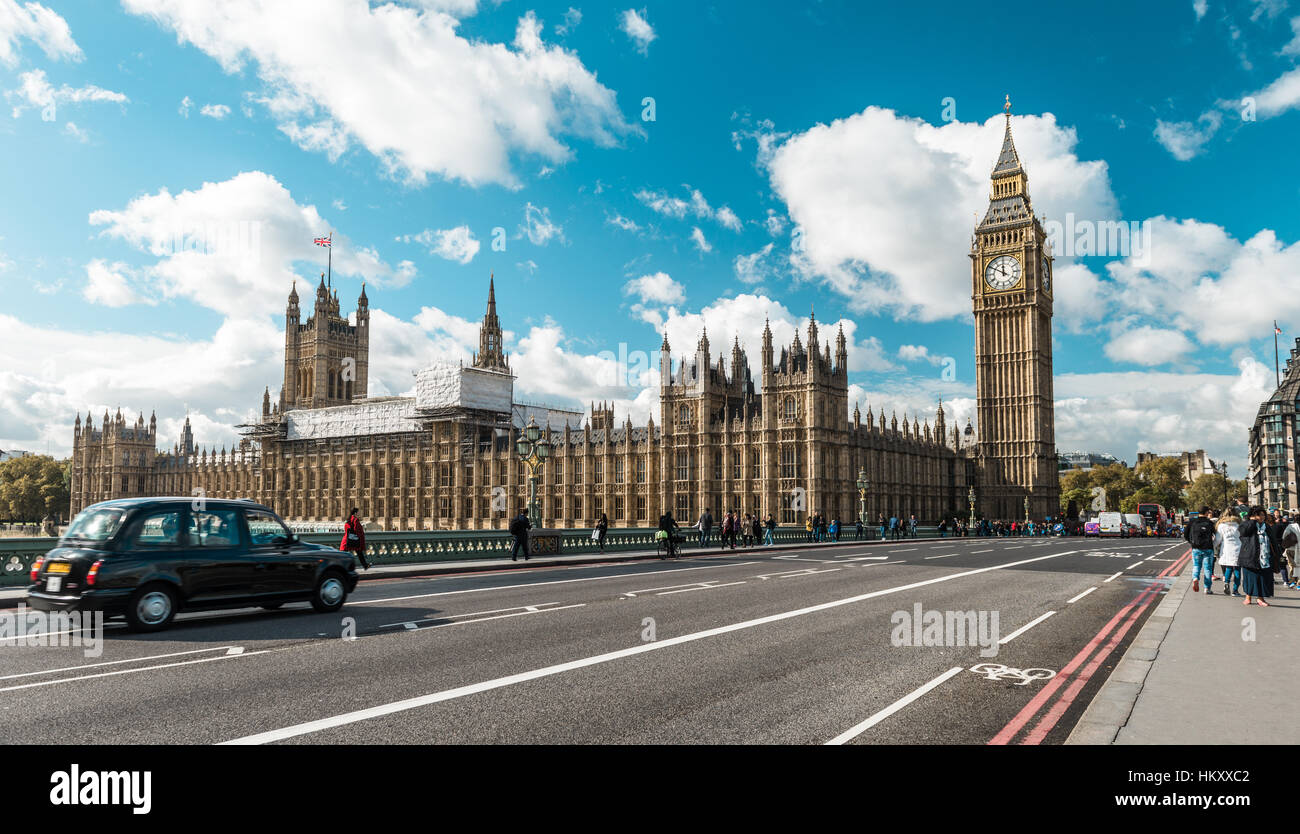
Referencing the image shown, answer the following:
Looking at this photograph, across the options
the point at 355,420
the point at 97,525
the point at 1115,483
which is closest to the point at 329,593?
the point at 97,525

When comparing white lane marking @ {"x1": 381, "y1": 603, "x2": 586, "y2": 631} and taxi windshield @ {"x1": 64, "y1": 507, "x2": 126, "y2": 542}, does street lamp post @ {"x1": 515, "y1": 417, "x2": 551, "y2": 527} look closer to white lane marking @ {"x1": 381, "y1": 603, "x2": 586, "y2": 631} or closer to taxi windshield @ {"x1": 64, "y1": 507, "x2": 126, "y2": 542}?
white lane marking @ {"x1": 381, "y1": 603, "x2": 586, "y2": 631}

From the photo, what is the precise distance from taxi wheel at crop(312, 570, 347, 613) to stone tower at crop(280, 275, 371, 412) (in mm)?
126866

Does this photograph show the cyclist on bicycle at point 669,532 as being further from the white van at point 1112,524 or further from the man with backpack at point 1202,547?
the white van at point 1112,524

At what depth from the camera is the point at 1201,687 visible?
7602 millimetres

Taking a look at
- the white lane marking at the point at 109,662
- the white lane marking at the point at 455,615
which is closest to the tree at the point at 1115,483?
the white lane marking at the point at 455,615

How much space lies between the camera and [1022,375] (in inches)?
3553

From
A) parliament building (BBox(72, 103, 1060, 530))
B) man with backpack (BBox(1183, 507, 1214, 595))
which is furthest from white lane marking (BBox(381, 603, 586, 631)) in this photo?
parliament building (BBox(72, 103, 1060, 530))

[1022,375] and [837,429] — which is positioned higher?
[1022,375]

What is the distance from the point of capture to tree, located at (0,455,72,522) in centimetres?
12119

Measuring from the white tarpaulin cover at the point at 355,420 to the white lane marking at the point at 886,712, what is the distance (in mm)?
90144

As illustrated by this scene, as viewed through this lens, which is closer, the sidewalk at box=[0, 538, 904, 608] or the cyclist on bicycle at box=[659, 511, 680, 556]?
the sidewalk at box=[0, 538, 904, 608]
